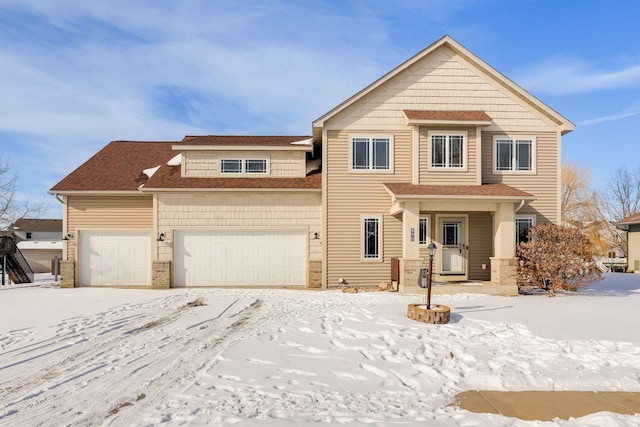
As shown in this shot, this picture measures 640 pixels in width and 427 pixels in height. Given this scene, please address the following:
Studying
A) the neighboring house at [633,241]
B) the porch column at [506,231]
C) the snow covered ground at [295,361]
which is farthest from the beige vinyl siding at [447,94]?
the neighboring house at [633,241]

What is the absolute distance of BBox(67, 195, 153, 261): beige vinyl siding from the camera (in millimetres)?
15531

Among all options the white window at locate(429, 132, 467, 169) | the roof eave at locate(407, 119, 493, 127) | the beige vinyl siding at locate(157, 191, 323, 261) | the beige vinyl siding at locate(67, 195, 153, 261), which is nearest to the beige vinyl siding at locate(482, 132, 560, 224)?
the roof eave at locate(407, 119, 493, 127)

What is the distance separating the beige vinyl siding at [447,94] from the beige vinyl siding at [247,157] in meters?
2.96

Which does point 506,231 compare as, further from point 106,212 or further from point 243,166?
point 106,212

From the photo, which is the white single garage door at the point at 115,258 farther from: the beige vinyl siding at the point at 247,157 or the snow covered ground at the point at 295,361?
the snow covered ground at the point at 295,361

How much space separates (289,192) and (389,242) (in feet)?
13.4

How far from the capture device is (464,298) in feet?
39.6

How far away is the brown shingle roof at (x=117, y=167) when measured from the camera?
1552cm

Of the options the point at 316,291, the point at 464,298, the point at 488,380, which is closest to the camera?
the point at 488,380

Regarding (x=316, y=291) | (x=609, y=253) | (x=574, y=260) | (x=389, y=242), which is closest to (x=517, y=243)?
(x=574, y=260)

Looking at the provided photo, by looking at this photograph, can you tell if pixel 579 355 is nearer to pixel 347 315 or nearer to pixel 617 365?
pixel 617 365

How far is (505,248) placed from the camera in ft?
43.3

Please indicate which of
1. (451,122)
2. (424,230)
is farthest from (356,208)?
(451,122)

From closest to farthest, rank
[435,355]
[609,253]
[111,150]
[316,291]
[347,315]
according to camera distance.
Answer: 1. [435,355]
2. [347,315]
3. [316,291]
4. [111,150]
5. [609,253]
